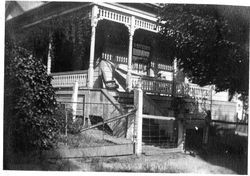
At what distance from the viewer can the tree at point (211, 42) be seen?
6.67m

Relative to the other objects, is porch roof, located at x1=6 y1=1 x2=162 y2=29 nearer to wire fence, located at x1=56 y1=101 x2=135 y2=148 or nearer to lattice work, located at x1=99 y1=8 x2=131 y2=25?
lattice work, located at x1=99 y1=8 x2=131 y2=25

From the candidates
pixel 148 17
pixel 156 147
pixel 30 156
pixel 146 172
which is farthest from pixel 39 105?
pixel 148 17

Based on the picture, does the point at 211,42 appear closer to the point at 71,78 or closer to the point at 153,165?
the point at 153,165

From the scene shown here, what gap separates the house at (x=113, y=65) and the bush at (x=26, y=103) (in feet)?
9.32

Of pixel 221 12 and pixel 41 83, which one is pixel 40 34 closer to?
pixel 41 83

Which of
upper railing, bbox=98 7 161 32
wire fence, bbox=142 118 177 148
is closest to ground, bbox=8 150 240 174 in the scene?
wire fence, bbox=142 118 177 148

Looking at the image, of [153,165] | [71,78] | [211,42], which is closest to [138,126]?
[153,165]

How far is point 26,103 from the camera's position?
217 inches

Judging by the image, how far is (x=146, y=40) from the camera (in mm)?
15219

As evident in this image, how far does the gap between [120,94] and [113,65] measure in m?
2.72

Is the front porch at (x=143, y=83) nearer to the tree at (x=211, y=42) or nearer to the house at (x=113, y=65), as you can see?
the house at (x=113, y=65)

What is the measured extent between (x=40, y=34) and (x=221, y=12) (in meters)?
7.53


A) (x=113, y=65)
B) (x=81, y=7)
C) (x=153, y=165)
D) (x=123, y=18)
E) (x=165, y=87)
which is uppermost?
(x=81, y=7)

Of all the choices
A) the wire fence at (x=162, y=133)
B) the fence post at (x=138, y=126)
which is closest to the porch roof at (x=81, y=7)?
the wire fence at (x=162, y=133)
